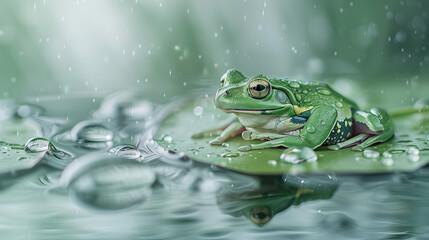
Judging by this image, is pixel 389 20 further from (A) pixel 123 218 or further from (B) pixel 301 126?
(A) pixel 123 218

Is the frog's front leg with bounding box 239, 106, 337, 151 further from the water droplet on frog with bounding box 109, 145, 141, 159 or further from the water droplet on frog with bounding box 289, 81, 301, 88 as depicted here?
the water droplet on frog with bounding box 109, 145, 141, 159

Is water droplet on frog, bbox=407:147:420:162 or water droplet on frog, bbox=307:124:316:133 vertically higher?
water droplet on frog, bbox=307:124:316:133

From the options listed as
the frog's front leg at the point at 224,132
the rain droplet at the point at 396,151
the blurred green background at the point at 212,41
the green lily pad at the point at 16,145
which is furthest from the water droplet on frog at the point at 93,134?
the blurred green background at the point at 212,41

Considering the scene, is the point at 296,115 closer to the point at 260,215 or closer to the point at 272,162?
the point at 272,162

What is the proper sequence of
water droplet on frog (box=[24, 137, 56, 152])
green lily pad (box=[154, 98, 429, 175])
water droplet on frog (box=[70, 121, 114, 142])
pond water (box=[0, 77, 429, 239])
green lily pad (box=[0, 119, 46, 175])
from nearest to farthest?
pond water (box=[0, 77, 429, 239])
green lily pad (box=[154, 98, 429, 175])
green lily pad (box=[0, 119, 46, 175])
water droplet on frog (box=[24, 137, 56, 152])
water droplet on frog (box=[70, 121, 114, 142])

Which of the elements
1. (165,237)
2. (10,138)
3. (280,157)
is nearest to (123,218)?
(165,237)

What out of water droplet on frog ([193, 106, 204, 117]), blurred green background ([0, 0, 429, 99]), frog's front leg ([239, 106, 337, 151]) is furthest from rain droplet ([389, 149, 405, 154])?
blurred green background ([0, 0, 429, 99])
